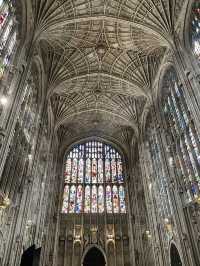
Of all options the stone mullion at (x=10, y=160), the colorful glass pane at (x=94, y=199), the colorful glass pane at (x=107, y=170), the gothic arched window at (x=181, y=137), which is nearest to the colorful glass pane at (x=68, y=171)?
the colorful glass pane at (x=94, y=199)

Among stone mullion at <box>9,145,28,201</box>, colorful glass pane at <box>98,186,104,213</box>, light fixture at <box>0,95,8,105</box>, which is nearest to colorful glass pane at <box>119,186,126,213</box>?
colorful glass pane at <box>98,186,104,213</box>

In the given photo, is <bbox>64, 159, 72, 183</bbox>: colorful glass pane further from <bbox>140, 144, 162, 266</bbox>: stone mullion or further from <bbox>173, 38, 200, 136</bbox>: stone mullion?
<bbox>173, 38, 200, 136</bbox>: stone mullion

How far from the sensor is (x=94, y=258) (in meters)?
26.4

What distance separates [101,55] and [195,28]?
936 cm

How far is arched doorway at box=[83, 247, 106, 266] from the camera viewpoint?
85.8ft

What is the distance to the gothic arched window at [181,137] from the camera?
16683 millimetres

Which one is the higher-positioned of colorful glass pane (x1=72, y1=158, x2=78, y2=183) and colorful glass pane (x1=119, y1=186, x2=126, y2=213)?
colorful glass pane (x1=72, y1=158, x2=78, y2=183)

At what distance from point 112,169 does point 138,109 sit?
383 inches

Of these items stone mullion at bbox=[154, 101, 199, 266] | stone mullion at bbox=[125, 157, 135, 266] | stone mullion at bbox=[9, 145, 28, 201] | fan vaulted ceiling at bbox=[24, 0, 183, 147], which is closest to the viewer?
stone mullion at bbox=[154, 101, 199, 266]

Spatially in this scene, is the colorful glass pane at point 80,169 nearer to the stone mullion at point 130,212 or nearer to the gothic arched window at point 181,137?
the stone mullion at point 130,212

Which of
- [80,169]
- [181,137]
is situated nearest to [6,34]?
[181,137]

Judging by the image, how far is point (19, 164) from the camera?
17.3 metres

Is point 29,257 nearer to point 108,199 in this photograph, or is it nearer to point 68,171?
point 108,199

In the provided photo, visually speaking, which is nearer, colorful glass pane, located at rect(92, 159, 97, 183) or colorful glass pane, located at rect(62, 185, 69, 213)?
colorful glass pane, located at rect(62, 185, 69, 213)
